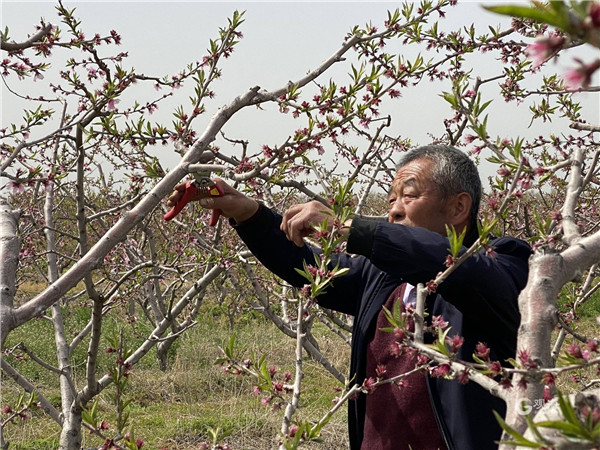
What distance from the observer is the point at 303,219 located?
1.83m

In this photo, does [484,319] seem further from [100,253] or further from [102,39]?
[102,39]

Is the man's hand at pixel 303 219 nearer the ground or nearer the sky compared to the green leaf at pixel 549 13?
nearer the sky

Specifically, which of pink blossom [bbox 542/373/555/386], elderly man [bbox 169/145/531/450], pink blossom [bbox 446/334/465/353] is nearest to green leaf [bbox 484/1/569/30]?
pink blossom [bbox 542/373/555/386]

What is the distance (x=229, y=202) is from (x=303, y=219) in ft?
1.85

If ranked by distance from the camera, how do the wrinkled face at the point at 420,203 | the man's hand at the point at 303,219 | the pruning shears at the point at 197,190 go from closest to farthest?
1. the man's hand at the point at 303,219
2. the pruning shears at the point at 197,190
3. the wrinkled face at the point at 420,203

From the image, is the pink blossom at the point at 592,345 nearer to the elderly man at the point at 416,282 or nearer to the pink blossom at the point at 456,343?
the pink blossom at the point at 456,343

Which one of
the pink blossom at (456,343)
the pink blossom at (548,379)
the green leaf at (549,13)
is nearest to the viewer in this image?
the green leaf at (549,13)

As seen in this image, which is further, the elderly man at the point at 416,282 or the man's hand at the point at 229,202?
the man's hand at the point at 229,202

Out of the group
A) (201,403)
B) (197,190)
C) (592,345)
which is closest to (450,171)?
(197,190)

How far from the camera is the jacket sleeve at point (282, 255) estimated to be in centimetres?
243

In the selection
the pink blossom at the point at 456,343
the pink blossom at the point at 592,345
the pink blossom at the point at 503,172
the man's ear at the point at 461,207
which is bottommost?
the pink blossom at the point at 592,345

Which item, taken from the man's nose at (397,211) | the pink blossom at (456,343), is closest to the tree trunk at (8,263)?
the pink blossom at (456,343)

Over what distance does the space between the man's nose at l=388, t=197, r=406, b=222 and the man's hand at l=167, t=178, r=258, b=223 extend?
546 millimetres

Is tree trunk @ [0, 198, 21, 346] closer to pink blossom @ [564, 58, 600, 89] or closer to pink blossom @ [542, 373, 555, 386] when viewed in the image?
pink blossom @ [542, 373, 555, 386]
